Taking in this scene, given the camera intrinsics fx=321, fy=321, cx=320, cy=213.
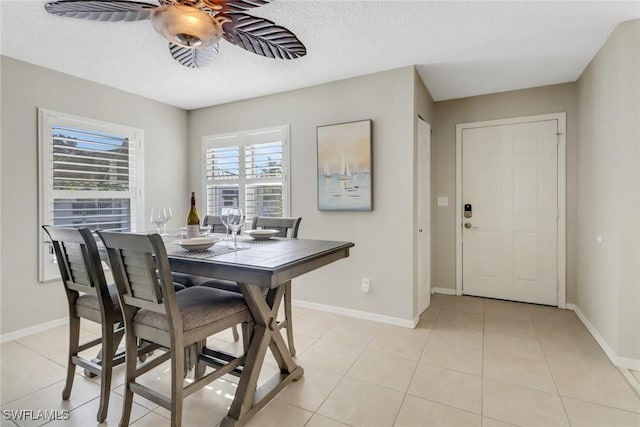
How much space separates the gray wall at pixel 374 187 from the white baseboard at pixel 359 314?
3 cm

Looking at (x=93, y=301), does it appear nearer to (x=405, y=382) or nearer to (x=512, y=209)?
(x=405, y=382)

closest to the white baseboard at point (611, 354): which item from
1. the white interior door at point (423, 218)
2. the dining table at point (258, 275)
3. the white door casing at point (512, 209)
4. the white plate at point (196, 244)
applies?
the white door casing at point (512, 209)

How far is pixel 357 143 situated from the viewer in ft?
10.5

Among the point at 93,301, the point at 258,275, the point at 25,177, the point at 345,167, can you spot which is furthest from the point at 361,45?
the point at 25,177

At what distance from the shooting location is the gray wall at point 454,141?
341cm

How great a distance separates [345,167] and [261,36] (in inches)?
67.5

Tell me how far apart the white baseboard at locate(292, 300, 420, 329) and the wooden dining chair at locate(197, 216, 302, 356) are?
0.86 m

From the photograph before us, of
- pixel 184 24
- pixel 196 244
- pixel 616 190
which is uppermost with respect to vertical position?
pixel 184 24

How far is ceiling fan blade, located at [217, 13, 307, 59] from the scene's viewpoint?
1.62 m

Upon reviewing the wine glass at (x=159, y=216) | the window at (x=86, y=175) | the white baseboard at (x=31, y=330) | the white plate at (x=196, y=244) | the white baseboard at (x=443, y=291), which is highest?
the window at (x=86, y=175)

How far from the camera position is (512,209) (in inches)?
145

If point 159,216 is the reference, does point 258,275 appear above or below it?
below

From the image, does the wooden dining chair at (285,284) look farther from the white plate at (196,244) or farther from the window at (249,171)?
the window at (249,171)

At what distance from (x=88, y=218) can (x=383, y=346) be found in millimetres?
3186
